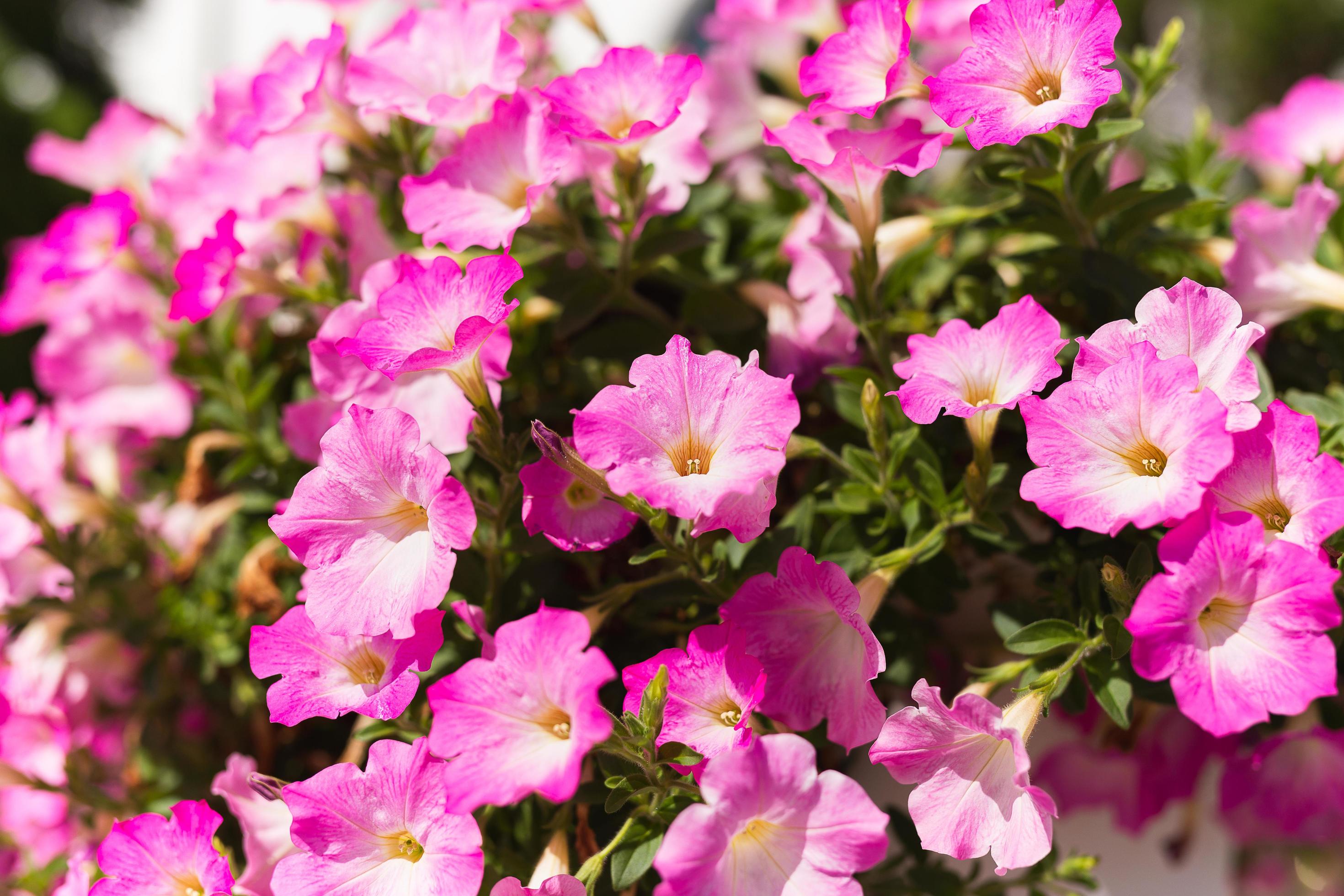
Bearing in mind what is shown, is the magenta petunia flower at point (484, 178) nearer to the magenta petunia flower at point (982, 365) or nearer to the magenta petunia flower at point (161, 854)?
the magenta petunia flower at point (982, 365)

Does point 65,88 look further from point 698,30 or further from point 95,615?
point 95,615

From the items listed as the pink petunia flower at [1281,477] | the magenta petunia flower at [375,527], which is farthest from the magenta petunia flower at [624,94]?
the pink petunia flower at [1281,477]

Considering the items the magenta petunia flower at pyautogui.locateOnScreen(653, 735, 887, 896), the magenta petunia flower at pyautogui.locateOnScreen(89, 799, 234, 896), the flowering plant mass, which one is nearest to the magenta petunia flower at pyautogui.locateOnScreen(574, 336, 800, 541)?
the flowering plant mass

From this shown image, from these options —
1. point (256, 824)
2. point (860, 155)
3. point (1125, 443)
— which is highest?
point (860, 155)

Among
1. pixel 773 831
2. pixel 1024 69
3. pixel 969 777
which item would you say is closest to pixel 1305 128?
pixel 1024 69

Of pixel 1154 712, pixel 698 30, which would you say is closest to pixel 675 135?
pixel 1154 712

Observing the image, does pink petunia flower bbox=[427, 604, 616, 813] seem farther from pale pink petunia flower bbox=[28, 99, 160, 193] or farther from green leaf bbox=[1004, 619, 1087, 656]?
pale pink petunia flower bbox=[28, 99, 160, 193]

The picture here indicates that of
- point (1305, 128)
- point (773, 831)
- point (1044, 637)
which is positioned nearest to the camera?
point (773, 831)

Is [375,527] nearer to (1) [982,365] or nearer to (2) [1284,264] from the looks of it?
(1) [982,365]
